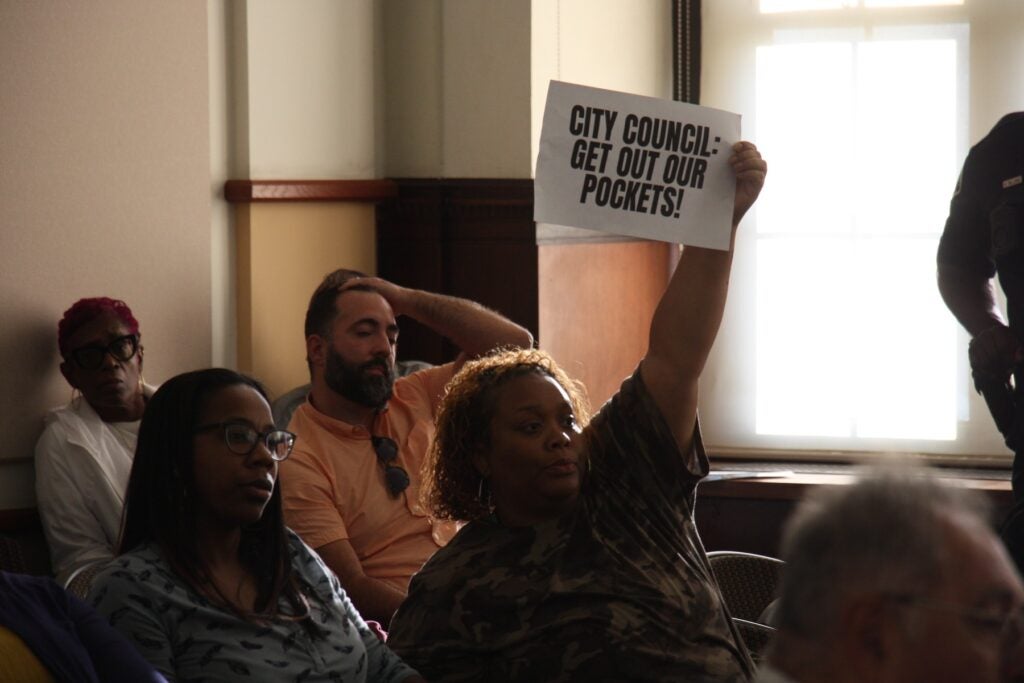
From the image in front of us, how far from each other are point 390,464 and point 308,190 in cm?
101

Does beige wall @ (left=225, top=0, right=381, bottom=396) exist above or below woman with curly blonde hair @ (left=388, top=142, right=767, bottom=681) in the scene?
above

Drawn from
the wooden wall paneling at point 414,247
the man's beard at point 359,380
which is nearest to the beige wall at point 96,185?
the man's beard at point 359,380

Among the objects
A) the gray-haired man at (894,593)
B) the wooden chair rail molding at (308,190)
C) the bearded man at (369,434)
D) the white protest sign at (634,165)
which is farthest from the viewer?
the wooden chair rail molding at (308,190)

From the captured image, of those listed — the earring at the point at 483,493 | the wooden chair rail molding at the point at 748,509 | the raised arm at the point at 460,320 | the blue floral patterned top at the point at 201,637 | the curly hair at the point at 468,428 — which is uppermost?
the raised arm at the point at 460,320

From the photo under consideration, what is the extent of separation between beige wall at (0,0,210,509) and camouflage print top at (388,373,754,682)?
1300mm

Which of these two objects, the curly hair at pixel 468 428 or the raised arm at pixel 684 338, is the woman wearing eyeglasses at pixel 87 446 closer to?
the curly hair at pixel 468 428

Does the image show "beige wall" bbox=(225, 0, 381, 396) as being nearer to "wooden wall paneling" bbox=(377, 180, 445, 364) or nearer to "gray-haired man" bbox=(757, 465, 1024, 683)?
"wooden wall paneling" bbox=(377, 180, 445, 364)

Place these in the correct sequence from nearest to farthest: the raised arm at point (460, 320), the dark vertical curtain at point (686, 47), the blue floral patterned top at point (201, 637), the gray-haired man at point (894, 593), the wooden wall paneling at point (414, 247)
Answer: the gray-haired man at point (894, 593) → the blue floral patterned top at point (201, 637) → the raised arm at point (460, 320) → the wooden wall paneling at point (414, 247) → the dark vertical curtain at point (686, 47)

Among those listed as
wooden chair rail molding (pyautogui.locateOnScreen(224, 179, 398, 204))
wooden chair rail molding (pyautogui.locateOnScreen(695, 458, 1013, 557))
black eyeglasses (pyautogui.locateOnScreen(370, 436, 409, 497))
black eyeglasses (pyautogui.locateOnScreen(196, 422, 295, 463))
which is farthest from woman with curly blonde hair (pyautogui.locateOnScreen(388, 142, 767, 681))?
wooden chair rail molding (pyautogui.locateOnScreen(695, 458, 1013, 557))

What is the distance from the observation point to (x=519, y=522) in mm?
2324

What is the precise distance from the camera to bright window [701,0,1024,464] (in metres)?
4.67

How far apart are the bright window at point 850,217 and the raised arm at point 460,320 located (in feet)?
5.03

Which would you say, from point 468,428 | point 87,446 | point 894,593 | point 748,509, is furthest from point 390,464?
point 894,593

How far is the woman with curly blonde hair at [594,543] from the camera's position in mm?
2166
